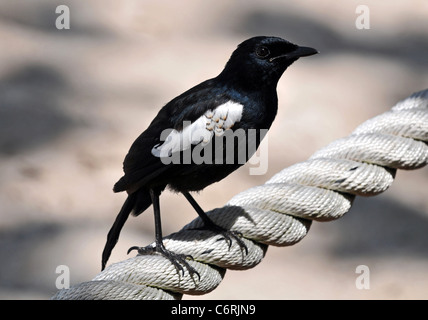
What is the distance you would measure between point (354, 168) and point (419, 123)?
0.66ft

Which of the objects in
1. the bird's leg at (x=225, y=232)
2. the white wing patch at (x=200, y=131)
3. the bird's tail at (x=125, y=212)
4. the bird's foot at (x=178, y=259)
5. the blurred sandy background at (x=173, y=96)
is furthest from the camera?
the blurred sandy background at (x=173, y=96)

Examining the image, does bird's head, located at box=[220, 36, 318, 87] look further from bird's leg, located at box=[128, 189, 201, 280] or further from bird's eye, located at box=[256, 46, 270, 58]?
bird's leg, located at box=[128, 189, 201, 280]

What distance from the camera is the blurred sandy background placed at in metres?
3.29

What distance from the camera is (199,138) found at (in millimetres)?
2186

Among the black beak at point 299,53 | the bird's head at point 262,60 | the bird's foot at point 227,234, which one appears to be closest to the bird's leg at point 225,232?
the bird's foot at point 227,234

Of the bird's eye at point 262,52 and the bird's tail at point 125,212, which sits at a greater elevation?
the bird's eye at point 262,52

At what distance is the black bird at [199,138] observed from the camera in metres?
2.19

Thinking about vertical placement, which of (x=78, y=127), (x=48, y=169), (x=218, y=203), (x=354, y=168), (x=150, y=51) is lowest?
(x=354, y=168)

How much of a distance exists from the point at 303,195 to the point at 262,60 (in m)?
0.48

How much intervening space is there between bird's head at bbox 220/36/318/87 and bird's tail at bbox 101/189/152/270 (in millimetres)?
406

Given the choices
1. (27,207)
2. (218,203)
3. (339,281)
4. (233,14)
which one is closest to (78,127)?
(27,207)

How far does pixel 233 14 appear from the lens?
4.38m

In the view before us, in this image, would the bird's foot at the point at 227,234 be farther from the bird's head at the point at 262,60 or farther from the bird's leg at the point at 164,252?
the bird's head at the point at 262,60

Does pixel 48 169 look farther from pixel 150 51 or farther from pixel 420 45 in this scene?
pixel 420 45
